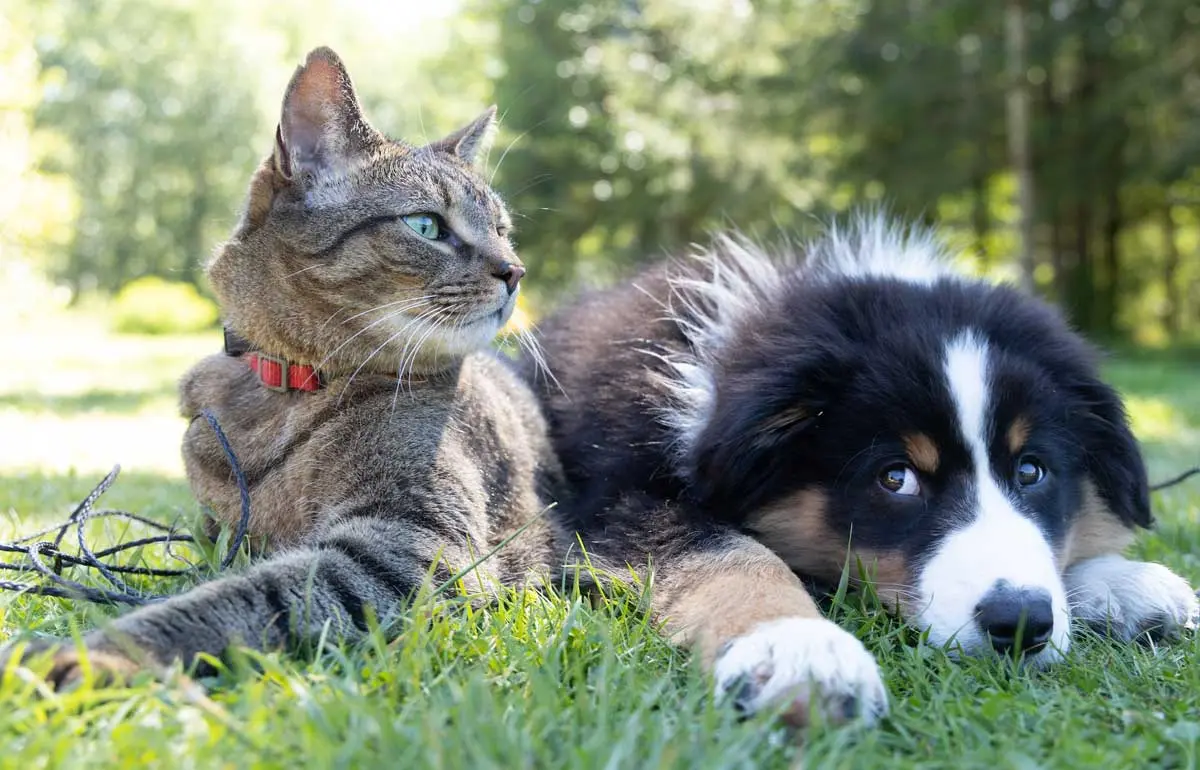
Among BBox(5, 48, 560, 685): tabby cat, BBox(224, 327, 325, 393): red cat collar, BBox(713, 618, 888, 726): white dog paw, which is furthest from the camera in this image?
BBox(224, 327, 325, 393): red cat collar

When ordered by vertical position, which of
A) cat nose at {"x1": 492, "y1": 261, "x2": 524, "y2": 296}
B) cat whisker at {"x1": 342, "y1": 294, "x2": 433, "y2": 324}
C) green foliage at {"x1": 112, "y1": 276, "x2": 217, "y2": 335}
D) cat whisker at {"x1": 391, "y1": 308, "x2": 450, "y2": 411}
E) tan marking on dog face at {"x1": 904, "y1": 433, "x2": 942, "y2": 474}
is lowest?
green foliage at {"x1": 112, "y1": 276, "x2": 217, "y2": 335}

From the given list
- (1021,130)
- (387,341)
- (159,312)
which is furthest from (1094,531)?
(159,312)

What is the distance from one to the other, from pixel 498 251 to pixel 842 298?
120cm

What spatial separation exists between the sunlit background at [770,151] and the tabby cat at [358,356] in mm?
4389

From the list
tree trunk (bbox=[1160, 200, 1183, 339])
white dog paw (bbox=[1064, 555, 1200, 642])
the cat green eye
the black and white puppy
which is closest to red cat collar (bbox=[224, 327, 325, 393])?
the cat green eye

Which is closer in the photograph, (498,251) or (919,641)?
(919,641)

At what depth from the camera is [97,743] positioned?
1.80m

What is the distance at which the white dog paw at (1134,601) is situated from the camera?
299cm

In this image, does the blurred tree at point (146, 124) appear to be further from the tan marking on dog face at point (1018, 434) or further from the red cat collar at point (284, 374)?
the tan marking on dog face at point (1018, 434)

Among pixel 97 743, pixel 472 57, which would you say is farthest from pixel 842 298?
pixel 472 57

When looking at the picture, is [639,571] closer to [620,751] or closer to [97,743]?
[620,751]

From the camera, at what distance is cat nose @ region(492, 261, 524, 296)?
3.19 m

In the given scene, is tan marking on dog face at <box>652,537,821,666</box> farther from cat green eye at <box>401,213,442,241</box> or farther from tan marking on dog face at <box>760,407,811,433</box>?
cat green eye at <box>401,213,442,241</box>

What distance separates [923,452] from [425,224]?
5.57 feet
